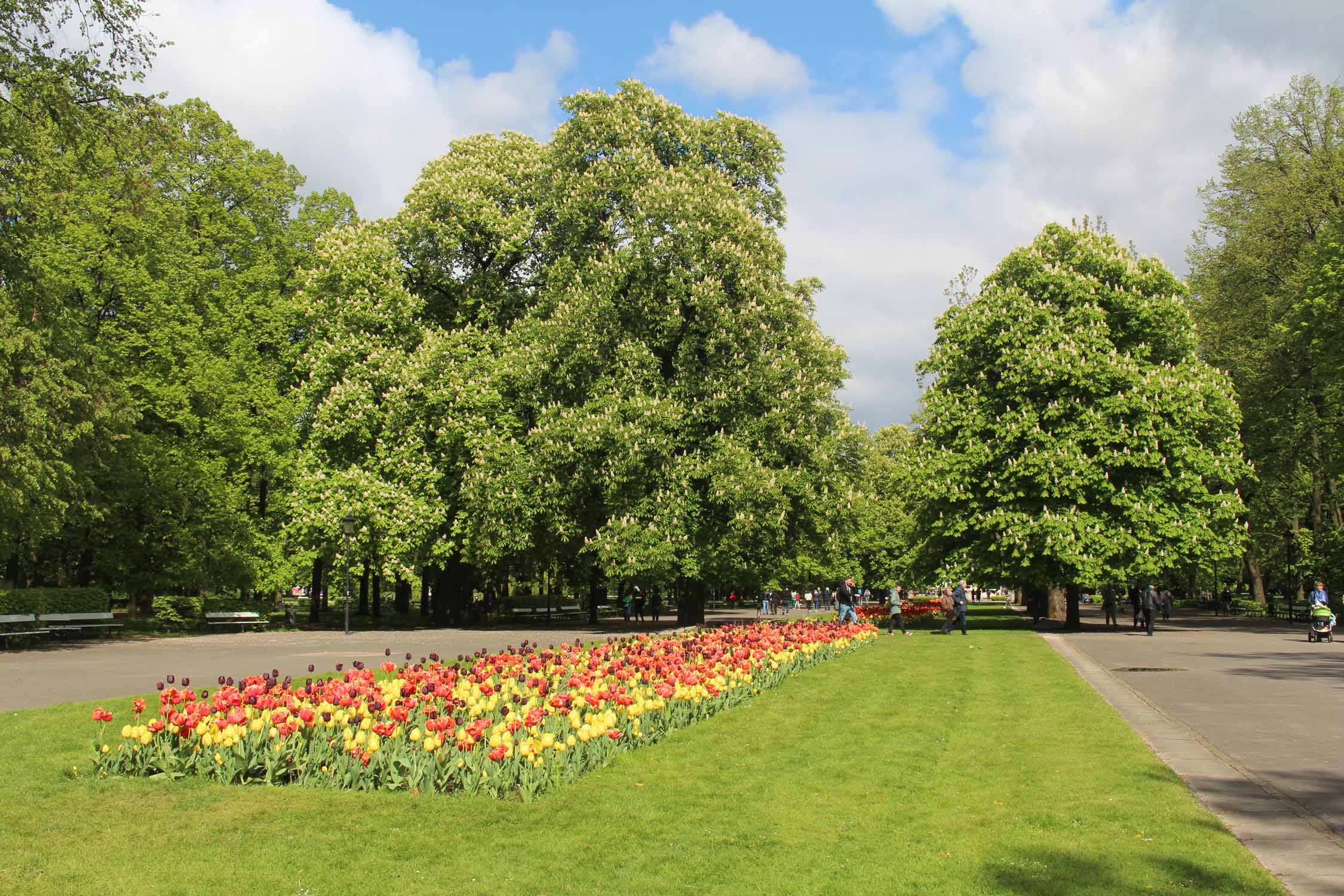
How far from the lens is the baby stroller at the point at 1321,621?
27.0m

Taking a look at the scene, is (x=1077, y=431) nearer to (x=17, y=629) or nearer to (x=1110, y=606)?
(x=1110, y=606)

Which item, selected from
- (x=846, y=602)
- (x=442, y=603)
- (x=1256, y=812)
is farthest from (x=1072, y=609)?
(x=1256, y=812)

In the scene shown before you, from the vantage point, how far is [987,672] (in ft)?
60.6

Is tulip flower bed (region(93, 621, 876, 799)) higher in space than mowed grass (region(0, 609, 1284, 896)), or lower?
higher

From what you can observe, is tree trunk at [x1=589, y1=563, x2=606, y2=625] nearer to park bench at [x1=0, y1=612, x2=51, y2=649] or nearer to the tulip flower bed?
park bench at [x1=0, y1=612, x2=51, y2=649]

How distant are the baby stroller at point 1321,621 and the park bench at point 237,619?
107ft

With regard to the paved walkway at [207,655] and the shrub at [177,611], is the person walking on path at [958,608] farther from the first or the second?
the shrub at [177,611]

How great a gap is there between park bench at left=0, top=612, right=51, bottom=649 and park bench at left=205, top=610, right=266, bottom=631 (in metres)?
6.12

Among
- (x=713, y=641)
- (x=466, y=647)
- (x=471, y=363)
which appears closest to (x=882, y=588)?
(x=471, y=363)

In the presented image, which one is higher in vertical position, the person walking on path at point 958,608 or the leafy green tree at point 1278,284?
the leafy green tree at point 1278,284

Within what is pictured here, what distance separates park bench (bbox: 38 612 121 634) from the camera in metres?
28.9

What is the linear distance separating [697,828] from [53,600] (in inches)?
1142

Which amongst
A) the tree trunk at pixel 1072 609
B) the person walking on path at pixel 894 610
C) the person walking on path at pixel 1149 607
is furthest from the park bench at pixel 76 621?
the person walking on path at pixel 1149 607

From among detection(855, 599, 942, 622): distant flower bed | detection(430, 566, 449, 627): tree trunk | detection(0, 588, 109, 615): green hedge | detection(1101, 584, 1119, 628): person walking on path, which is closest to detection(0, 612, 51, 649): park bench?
detection(0, 588, 109, 615): green hedge
